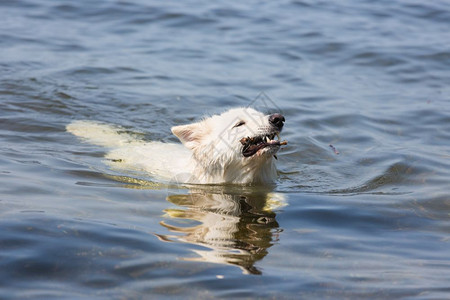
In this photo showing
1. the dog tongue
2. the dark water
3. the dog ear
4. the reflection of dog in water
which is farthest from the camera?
the dog ear

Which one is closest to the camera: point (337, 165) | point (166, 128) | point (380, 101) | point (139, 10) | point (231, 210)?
point (231, 210)

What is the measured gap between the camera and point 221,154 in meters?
7.10

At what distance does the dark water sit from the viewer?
4.76 metres

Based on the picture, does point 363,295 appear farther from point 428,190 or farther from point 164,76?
point 164,76

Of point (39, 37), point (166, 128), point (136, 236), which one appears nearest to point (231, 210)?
point (136, 236)

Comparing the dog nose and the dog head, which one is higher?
the dog nose

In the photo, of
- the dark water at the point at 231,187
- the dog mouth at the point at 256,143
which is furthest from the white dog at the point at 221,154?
the dark water at the point at 231,187

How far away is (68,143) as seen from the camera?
29.4ft

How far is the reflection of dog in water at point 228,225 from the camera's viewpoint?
17.0 ft

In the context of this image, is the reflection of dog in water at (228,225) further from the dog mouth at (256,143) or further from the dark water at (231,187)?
the dog mouth at (256,143)

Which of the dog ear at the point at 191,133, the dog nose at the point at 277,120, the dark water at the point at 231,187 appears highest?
the dog nose at the point at 277,120

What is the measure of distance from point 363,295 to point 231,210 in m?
2.33

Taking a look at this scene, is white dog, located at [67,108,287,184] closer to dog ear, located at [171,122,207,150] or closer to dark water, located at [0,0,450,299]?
dog ear, located at [171,122,207,150]

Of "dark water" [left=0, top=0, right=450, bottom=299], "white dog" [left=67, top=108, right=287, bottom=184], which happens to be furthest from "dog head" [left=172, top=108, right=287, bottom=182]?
"dark water" [left=0, top=0, right=450, bottom=299]
